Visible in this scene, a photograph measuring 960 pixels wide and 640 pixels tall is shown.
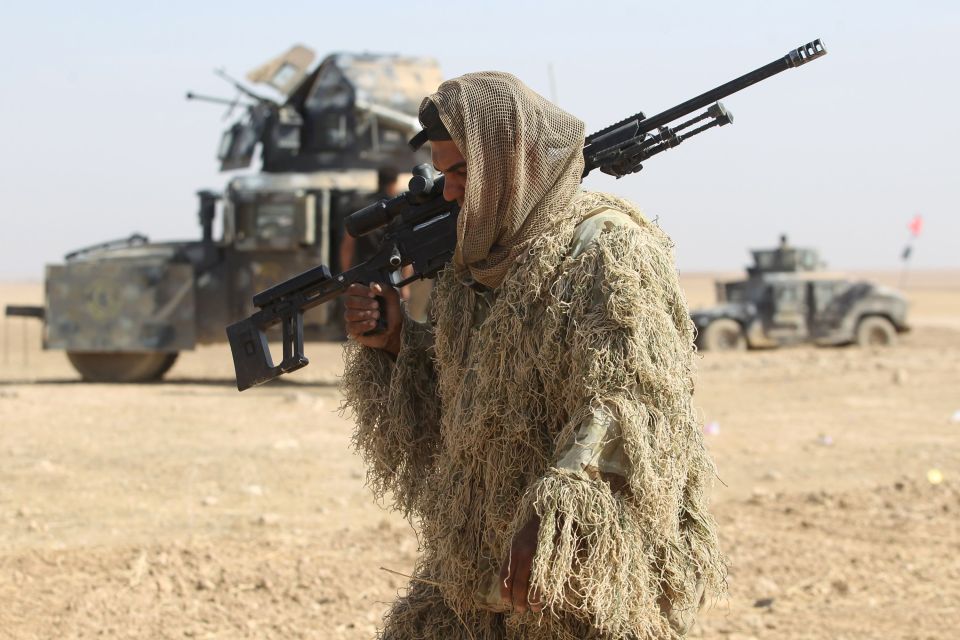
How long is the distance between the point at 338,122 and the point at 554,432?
1141 cm

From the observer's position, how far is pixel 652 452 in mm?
2373

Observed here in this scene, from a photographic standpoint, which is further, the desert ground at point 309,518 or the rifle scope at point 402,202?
the desert ground at point 309,518

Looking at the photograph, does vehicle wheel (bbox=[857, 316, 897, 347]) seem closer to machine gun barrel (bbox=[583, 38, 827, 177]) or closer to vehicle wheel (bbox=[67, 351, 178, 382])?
vehicle wheel (bbox=[67, 351, 178, 382])

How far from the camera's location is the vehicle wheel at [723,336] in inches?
711

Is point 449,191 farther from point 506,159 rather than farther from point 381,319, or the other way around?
point 381,319

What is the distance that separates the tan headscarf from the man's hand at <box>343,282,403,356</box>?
0.42 m

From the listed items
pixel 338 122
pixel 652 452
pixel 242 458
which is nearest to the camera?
pixel 652 452

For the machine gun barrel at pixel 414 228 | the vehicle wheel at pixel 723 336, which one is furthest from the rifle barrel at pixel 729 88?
the vehicle wheel at pixel 723 336

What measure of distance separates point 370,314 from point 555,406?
622 millimetres

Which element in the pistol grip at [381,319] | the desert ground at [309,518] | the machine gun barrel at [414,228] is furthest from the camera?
the desert ground at [309,518]

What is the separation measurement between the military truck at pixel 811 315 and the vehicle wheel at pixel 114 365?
872cm

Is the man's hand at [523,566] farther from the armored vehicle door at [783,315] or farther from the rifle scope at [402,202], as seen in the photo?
the armored vehicle door at [783,315]

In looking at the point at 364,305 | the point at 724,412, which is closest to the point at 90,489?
the point at 364,305

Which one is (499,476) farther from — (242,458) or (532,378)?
(242,458)
